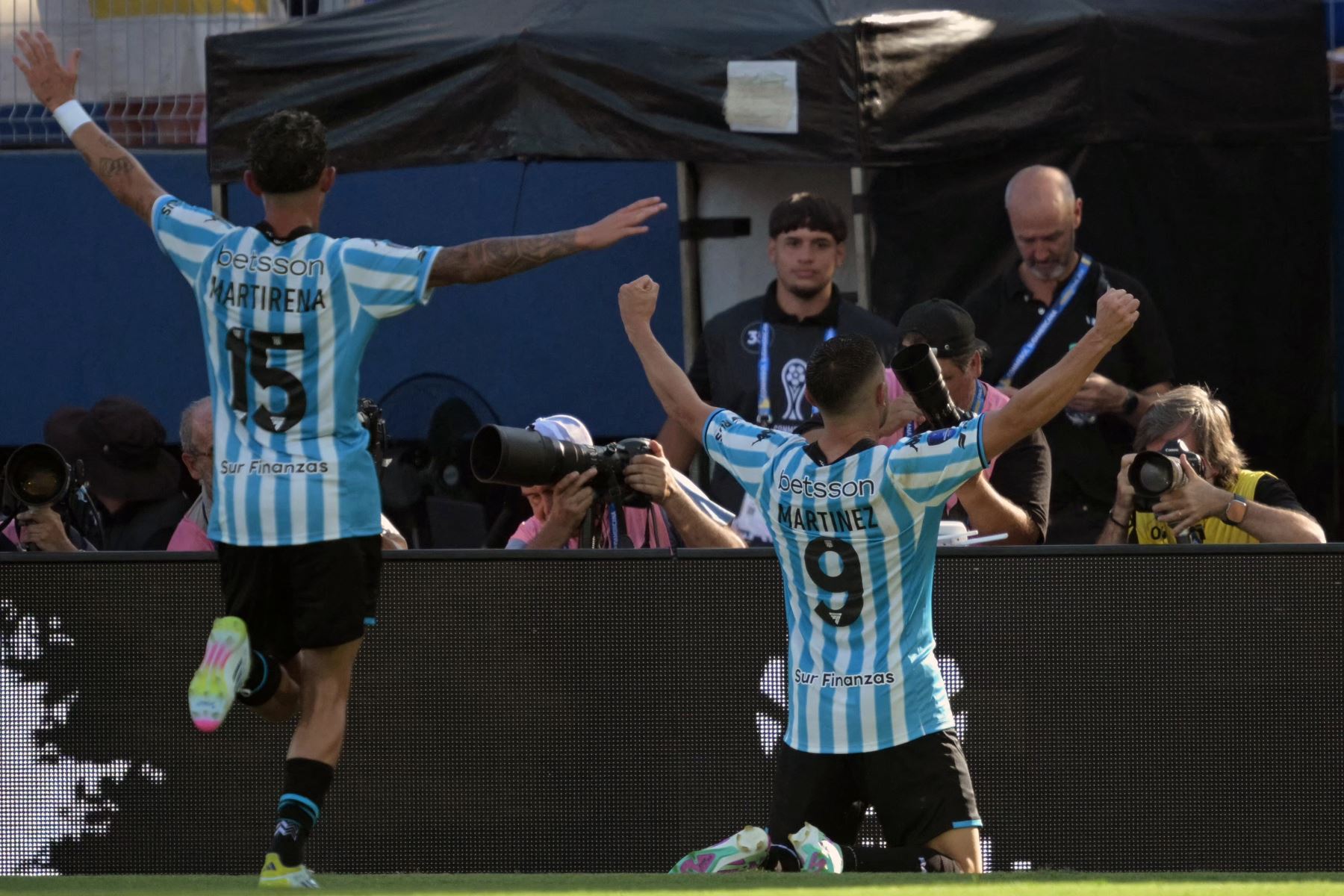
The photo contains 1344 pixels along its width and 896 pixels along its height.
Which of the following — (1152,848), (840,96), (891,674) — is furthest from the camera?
(840,96)

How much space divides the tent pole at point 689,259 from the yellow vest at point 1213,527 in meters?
2.81

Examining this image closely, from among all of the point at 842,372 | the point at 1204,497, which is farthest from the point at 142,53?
the point at 1204,497

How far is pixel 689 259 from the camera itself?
8.99m

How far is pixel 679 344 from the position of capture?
9445 mm

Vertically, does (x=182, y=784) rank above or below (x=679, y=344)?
below

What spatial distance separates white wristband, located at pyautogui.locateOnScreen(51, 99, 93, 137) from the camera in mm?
5199

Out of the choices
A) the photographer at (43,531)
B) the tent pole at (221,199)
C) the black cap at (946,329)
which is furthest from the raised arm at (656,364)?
the tent pole at (221,199)

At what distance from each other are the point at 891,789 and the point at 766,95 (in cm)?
358

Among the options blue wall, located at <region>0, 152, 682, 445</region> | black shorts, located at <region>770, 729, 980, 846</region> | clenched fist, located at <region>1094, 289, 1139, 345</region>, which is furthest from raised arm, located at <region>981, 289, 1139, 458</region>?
blue wall, located at <region>0, 152, 682, 445</region>

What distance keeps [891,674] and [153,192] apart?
7.15ft

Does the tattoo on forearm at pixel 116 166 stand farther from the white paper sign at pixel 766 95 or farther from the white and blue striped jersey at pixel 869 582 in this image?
the white paper sign at pixel 766 95

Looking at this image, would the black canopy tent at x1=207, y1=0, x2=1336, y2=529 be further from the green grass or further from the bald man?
the green grass

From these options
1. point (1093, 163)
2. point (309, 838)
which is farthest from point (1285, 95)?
point (309, 838)

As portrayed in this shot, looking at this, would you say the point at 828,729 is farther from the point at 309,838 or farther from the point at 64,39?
the point at 64,39
